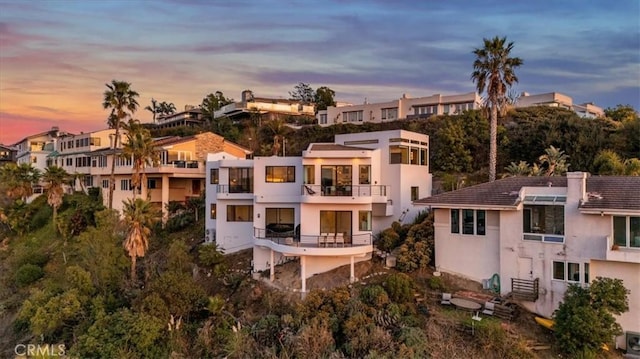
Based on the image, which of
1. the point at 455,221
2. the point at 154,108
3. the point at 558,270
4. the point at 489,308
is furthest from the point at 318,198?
the point at 154,108

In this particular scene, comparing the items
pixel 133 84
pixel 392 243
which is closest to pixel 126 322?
pixel 392 243

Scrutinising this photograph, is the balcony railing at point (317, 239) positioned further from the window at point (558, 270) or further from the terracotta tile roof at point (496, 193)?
the window at point (558, 270)

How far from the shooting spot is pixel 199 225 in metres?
34.4

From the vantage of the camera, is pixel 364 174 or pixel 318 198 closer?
pixel 318 198

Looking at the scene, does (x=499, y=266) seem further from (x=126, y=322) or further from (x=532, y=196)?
(x=126, y=322)

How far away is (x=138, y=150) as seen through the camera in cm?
3372

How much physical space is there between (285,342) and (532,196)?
12111 millimetres

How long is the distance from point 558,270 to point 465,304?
4056 mm

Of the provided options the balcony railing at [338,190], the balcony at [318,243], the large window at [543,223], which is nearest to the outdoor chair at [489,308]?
the large window at [543,223]

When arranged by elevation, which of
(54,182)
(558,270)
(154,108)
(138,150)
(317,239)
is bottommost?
(558,270)

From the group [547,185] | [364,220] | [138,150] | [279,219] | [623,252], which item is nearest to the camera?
[623,252]

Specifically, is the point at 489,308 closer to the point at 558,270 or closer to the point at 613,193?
the point at 558,270

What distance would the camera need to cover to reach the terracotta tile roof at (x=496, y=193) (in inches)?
779

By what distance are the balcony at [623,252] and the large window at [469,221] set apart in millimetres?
4899
